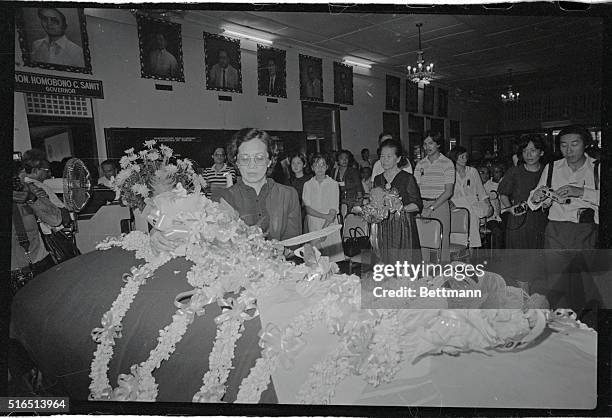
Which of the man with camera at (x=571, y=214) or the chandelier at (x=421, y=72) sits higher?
the chandelier at (x=421, y=72)

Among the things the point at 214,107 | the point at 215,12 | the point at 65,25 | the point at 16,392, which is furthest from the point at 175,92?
the point at 16,392

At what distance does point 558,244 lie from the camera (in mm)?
1480

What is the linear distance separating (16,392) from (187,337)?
70 centimetres

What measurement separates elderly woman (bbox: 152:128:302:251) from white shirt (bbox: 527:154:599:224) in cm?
87

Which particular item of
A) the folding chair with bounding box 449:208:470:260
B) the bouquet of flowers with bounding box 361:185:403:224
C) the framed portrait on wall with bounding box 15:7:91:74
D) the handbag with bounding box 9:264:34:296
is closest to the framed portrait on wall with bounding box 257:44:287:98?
the bouquet of flowers with bounding box 361:185:403:224

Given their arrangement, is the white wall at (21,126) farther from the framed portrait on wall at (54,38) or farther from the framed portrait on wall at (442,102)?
the framed portrait on wall at (442,102)

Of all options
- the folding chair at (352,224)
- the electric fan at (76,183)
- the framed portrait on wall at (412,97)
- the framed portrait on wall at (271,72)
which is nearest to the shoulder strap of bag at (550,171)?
the framed portrait on wall at (412,97)

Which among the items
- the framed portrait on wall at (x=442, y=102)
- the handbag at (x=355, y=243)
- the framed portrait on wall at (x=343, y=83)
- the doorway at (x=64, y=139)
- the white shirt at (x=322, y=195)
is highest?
the framed portrait on wall at (x=343, y=83)

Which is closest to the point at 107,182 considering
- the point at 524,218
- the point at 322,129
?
the point at 322,129

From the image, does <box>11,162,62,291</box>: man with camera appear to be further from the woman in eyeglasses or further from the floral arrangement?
the woman in eyeglasses

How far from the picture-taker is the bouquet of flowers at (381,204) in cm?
153

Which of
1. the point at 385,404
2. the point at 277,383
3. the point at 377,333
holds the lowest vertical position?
the point at 385,404

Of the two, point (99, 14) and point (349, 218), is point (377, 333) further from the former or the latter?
point (99, 14)

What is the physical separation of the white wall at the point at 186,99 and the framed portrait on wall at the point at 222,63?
2 cm
